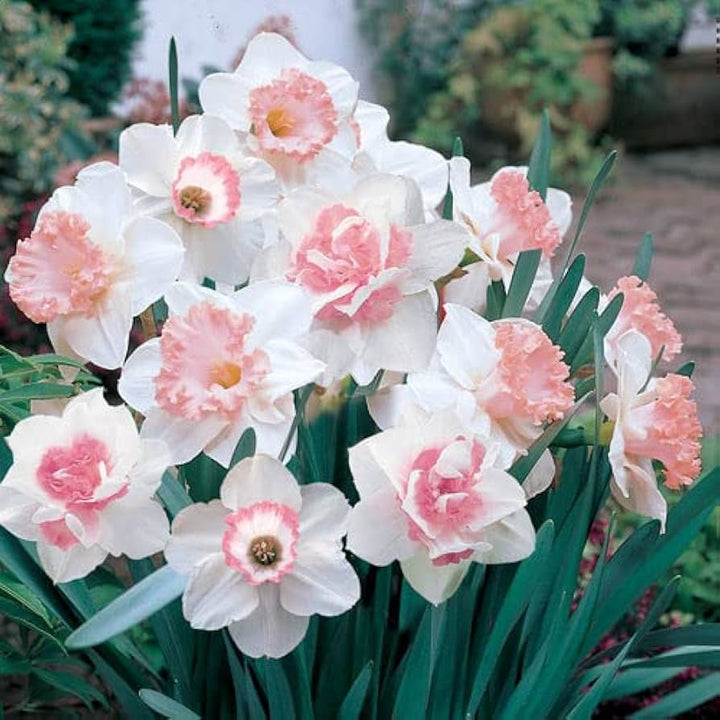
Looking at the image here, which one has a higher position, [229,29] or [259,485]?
[259,485]

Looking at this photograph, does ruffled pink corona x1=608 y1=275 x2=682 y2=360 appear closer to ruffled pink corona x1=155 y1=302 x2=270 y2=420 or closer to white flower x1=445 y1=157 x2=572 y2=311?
white flower x1=445 y1=157 x2=572 y2=311

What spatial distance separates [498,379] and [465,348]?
33 mm

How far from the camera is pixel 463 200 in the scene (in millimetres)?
1100

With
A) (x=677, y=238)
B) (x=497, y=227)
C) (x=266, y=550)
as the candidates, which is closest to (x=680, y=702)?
(x=497, y=227)

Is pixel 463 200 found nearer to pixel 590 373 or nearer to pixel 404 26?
pixel 590 373

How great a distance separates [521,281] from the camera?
102 centimetres

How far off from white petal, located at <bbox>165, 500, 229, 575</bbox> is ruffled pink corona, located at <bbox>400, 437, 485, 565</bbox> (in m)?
0.12

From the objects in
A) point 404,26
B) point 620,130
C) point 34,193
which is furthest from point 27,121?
point 620,130

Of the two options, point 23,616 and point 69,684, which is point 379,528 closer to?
point 23,616

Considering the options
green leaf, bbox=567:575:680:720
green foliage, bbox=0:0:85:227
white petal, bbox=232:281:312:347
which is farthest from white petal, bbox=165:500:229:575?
green foliage, bbox=0:0:85:227

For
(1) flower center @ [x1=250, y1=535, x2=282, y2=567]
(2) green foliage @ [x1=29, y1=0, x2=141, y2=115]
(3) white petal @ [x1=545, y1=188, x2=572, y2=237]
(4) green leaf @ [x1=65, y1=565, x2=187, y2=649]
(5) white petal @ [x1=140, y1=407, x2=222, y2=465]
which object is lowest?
(2) green foliage @ [x1=29, y1=0, x2=141, y2=115]

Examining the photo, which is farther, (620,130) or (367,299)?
(620,130)

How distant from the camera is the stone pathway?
411 cm

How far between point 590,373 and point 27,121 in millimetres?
2779
